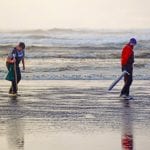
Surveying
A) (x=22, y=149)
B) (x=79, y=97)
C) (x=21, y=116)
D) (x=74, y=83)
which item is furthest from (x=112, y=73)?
(x=22, y=149)

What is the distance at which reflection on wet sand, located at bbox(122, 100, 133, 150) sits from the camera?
10.7 m

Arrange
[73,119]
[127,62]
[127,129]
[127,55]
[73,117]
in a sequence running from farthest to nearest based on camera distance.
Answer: [127,62] → [127,55] → [73,117] → [73,119] → [127,129]

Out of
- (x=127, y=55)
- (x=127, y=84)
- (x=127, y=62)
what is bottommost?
(x=127, y=84)

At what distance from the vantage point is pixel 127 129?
12.4 metres

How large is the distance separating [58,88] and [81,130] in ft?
30.2

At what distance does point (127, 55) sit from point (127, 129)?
6329 mm

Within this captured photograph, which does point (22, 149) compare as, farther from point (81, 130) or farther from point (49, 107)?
point (49, 107)

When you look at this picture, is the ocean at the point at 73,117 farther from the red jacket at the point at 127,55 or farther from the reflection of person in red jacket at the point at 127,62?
the red jacket at the point at 127,55

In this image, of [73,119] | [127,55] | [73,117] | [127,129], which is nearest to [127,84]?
[127,55]

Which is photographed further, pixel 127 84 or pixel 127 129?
pixel 127 84

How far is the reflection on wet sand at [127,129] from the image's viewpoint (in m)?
10.7

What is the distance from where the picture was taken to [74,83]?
2367cm

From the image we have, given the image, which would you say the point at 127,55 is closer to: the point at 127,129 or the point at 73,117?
the point at 73,117

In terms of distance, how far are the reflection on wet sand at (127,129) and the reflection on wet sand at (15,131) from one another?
1619mm
